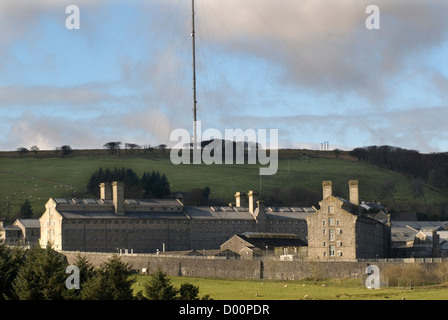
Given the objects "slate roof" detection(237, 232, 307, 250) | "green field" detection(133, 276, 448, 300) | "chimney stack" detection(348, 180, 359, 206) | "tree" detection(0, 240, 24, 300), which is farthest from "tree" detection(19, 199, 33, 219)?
"tree" detection(0, 240, 24, 300)

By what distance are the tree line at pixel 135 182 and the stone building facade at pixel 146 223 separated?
1000 inches

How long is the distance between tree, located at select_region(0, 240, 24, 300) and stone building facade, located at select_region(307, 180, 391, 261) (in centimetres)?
3978

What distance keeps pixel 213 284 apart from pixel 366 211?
68.7 m

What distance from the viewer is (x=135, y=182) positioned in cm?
17538

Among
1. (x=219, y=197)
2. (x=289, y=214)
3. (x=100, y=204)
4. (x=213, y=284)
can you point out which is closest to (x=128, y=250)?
(x=100, y=204)

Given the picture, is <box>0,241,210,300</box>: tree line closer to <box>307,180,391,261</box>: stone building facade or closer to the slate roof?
<box>307,180,391,261</box>: stone building facade

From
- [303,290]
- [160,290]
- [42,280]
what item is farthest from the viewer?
[303,290]

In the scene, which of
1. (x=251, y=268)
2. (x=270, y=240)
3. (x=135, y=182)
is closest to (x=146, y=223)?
(x=270, y=240)

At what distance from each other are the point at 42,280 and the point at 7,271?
320 inches

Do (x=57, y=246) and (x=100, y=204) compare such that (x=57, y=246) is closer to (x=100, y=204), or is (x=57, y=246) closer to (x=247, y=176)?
(x=100, y=204)

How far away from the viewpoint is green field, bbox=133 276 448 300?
79125 mm

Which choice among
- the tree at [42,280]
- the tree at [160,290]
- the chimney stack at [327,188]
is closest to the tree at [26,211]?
the chimney stack at [327,188]

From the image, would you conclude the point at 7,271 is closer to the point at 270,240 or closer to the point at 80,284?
the point at 80,284
